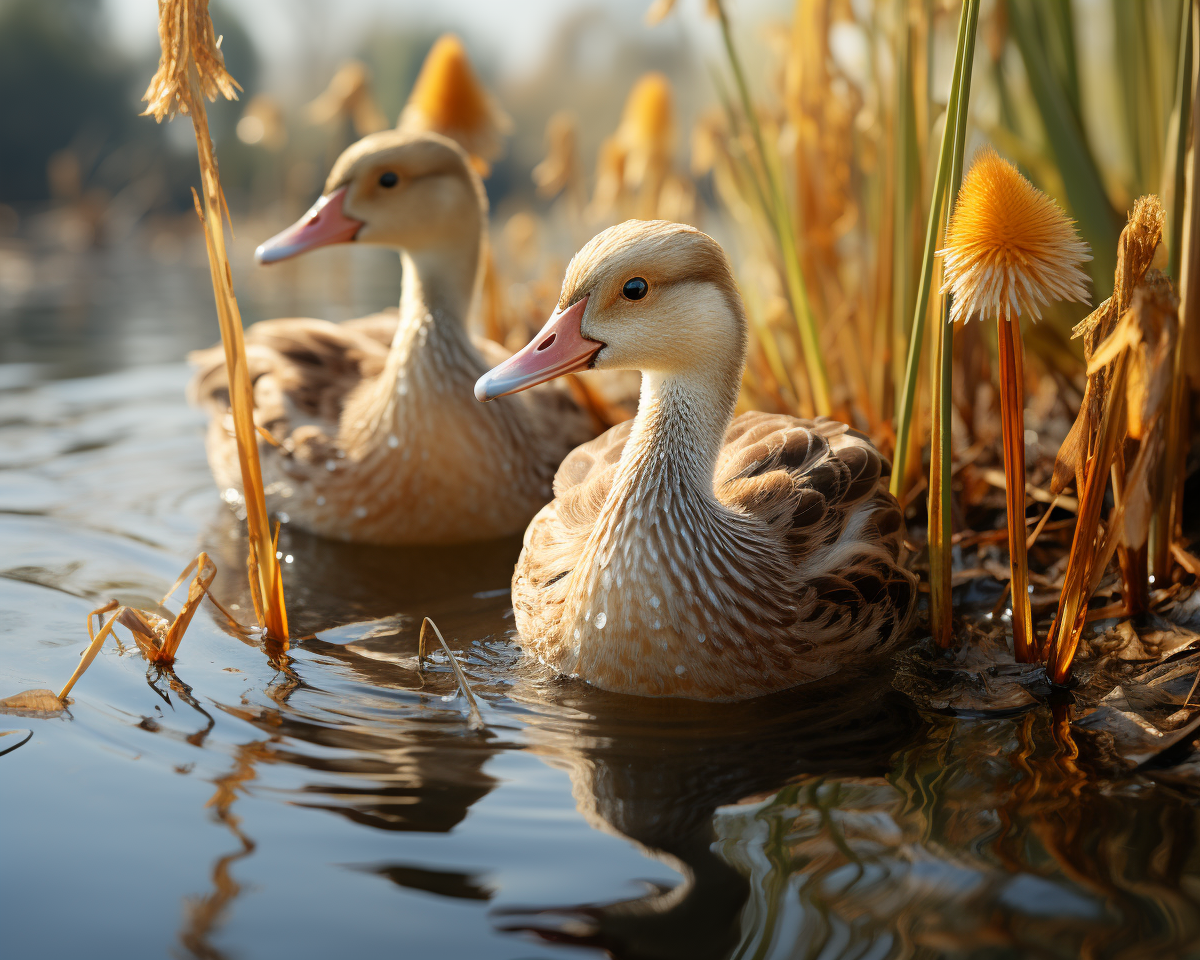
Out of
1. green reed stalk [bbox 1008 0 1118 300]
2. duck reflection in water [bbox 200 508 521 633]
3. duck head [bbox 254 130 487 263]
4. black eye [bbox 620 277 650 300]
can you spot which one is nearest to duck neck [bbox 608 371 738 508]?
black eye [bbox 620 277 650 300]

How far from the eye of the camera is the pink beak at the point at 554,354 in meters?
3.06

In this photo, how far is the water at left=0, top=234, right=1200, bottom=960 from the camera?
215 cm

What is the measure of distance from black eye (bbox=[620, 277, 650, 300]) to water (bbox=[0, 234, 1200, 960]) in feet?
3.79

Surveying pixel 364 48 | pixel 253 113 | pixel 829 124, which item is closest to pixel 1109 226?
pixel 829 124

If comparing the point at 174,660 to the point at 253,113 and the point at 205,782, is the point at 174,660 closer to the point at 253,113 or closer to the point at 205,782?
the point at 205,782

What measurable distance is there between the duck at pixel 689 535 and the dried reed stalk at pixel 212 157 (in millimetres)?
705

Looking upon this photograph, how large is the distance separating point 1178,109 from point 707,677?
223cm

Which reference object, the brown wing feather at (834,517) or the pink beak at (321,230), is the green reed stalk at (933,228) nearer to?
the brown wing feather at (834,517)

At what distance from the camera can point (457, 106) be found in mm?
6004

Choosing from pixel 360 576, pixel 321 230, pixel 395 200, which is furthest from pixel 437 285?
pixel 360 576

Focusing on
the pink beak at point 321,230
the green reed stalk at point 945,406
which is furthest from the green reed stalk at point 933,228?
the pink beak at point 321,230

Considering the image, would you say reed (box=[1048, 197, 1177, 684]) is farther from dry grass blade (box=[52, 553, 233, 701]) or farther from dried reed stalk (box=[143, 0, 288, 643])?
dry grass blade (box=[52, 553, 233, 701])

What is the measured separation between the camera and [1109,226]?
4203mm

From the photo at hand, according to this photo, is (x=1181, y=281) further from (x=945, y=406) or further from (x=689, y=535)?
(x=689, y=535)
